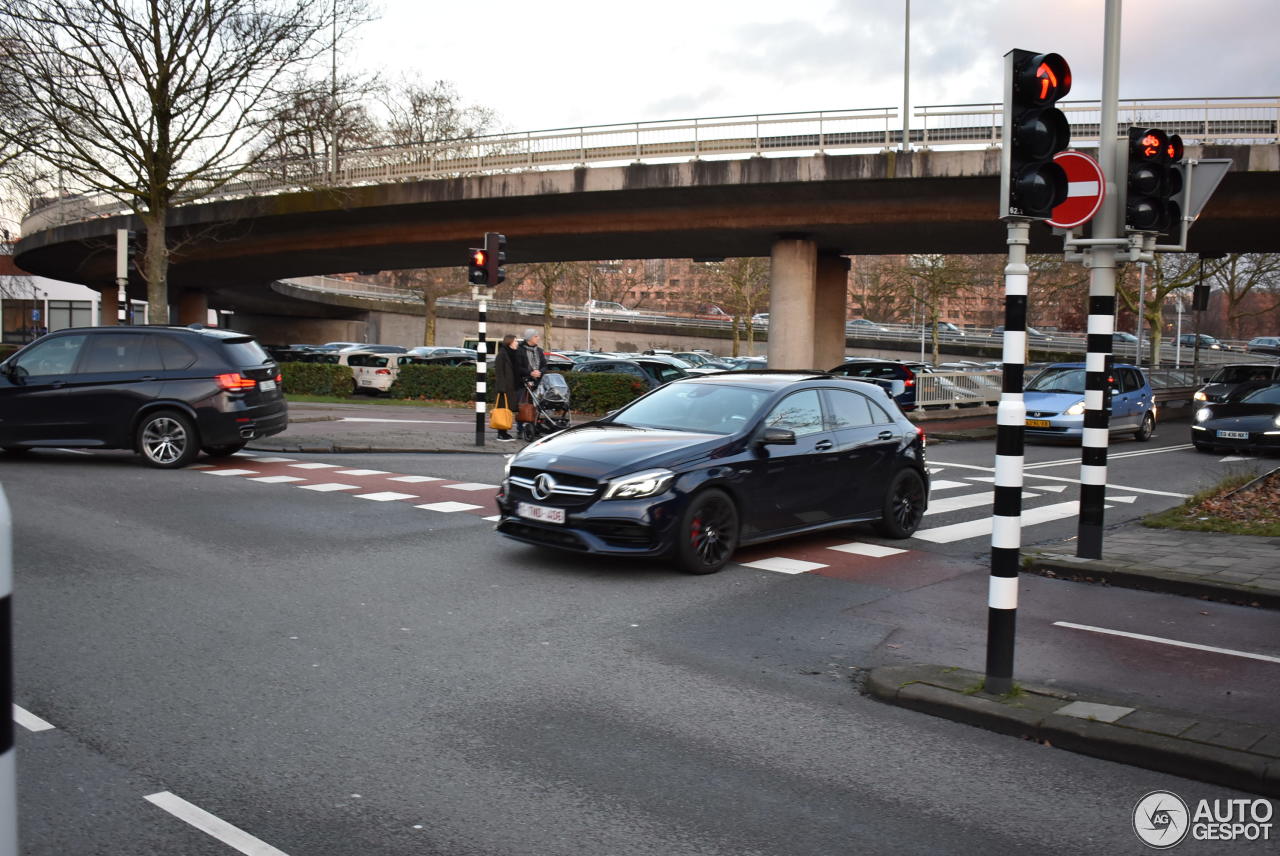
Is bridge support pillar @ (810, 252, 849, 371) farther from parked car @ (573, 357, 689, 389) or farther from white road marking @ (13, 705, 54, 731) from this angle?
white road marking @ (13, 705, 54, 731)

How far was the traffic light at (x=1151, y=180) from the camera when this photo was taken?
28.2ft

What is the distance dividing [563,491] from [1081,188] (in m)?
4.35

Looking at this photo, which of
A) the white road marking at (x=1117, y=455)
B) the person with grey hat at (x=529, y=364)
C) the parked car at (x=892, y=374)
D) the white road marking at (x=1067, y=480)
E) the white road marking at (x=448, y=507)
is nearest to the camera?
the white road marking at (x=448, y=507)

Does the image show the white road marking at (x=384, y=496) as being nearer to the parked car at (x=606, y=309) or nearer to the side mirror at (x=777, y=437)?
the side mirror at (x=777, y=437)

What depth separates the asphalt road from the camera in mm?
4129

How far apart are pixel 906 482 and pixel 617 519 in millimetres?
3724

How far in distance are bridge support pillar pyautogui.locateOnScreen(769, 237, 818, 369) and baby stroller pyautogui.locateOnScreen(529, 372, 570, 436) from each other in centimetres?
1207

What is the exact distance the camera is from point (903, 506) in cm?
1091

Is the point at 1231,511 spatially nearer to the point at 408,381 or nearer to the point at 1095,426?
the point at 1095,426

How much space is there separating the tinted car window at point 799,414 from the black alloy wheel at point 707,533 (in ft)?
3.06

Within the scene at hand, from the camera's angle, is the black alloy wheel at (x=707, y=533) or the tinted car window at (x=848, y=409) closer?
the black alloy wheel at (x=707, y=533)

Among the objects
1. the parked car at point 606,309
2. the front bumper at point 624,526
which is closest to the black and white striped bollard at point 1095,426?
the front bumper at point 624,526

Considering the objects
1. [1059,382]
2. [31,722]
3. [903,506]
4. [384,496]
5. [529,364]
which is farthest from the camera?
[1059,382]

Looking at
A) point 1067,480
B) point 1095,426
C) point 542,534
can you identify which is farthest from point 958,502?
point 542,534
